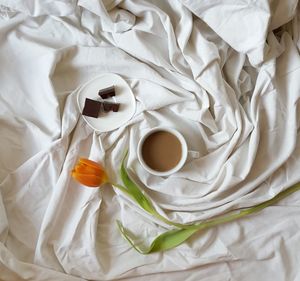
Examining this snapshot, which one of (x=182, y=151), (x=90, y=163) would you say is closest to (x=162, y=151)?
(x=182, y=151)

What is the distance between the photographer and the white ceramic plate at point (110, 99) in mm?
970

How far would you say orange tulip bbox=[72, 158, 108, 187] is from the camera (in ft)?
3.01

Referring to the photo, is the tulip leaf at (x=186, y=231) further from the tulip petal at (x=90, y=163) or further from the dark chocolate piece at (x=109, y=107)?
the dark chocolate piece at (x=109, y=107)

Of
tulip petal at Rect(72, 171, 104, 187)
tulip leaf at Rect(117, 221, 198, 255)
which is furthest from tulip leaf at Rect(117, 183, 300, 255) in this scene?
tulip petal at Rect(72, 171, 104, 187)

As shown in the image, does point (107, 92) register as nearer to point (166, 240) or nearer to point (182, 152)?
point (182, 152)

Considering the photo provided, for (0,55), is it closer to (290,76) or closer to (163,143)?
(163,143)

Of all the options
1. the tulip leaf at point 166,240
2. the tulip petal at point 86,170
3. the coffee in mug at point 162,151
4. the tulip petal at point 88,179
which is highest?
the coffee in mug at point 162,151

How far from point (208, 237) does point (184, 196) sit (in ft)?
0.30

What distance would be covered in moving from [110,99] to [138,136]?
0.09m

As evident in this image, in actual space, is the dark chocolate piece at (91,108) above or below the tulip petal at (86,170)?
above

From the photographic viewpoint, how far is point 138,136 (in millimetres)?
966

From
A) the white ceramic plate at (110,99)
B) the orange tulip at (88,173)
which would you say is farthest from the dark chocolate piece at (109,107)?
the orange tulip at (88,173)

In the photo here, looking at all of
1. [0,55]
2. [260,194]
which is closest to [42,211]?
[0,55]

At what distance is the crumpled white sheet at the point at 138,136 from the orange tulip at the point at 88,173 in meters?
0.03
